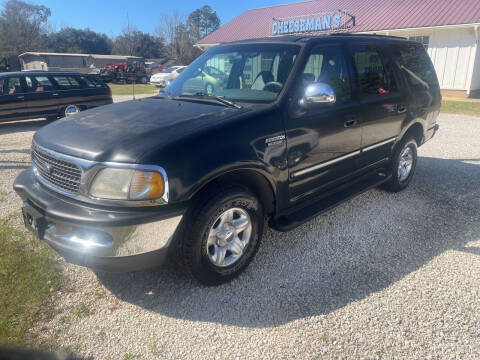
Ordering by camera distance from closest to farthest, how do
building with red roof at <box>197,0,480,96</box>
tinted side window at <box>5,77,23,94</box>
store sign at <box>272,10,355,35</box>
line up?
tinted side window at <box>5,77,23,94</box>
building with red roof at <box>197,0,480,96</box>
store sign at <box>272,10,355,35</box>

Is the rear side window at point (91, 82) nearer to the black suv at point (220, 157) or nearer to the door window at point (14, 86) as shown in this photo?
the door window at point (14, 86)

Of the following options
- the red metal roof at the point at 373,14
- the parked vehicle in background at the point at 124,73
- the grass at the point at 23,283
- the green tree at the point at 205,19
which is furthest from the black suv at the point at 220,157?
the green tree at the point at 205,19

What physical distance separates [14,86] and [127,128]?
30.7ft

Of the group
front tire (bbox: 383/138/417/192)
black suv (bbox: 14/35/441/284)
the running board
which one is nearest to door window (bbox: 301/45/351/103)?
black suv (bbox: 14/35/441/284)

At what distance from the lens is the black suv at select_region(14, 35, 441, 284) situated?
2449 millimetres

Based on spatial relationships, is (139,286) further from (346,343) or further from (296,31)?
(296,31)

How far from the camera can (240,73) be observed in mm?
3746

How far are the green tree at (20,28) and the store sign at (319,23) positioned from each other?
4976cm

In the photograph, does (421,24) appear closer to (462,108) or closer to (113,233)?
(462,108)

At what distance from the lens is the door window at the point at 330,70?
3.51 m

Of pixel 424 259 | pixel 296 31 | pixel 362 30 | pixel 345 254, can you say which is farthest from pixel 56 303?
pixel 296 31

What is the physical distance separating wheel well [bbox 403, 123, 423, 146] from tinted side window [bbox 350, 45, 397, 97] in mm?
778

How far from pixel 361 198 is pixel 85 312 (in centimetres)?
367

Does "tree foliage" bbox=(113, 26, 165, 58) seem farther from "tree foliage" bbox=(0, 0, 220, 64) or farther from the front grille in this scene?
the front grille
